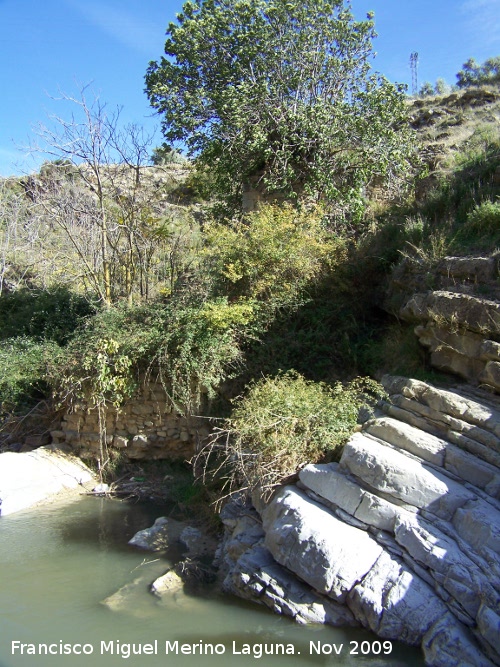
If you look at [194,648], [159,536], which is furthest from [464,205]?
[194,648]

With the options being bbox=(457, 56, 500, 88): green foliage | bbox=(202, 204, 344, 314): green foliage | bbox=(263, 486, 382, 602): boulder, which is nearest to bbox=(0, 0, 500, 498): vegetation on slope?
bbox=(202, 204, 344, 314): green foliage

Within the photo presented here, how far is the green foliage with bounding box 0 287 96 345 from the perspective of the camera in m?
11.3

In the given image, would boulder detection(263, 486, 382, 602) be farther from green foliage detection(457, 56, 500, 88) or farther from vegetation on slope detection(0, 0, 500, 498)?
green foliage detection(457, 56, 500, 88)

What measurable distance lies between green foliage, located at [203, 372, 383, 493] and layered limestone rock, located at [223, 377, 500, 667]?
273mm

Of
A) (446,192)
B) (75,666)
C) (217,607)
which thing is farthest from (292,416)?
(446,192)

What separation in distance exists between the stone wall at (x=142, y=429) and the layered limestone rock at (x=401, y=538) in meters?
3.15

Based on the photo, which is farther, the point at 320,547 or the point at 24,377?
the point at 24,377

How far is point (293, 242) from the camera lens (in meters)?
9.80

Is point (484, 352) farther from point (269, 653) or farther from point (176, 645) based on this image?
point (176, 645)

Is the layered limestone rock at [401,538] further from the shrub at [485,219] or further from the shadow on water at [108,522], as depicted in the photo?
the shrub at [485,219]

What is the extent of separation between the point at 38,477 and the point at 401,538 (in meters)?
6.19

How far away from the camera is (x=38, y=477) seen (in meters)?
8.91

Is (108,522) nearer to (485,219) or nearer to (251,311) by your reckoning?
(251,311)

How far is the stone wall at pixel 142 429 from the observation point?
953 centimetres
